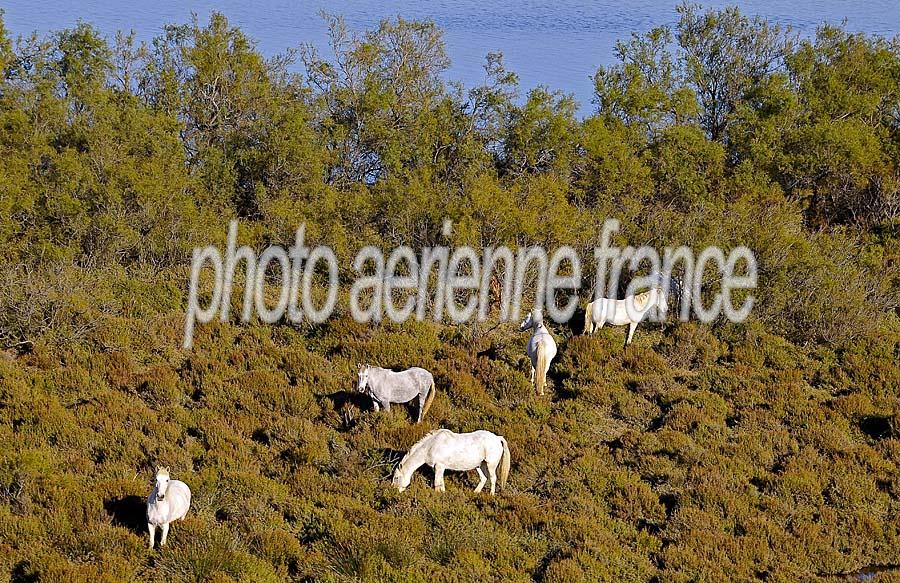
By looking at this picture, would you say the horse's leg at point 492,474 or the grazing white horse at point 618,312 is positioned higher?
the grazing white horse at point 618,312

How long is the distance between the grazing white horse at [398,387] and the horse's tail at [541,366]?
2.46 meters

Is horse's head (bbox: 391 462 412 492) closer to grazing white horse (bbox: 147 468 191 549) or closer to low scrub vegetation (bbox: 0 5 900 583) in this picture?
low scrub vegetation (bbox: 0 5 900 583)

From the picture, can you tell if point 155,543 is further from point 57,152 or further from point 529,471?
point 57,152

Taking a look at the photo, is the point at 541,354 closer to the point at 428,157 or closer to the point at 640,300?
the point at 640,300

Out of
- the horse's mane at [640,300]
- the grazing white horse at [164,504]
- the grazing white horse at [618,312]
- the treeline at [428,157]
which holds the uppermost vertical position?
the treeline at [428,157]

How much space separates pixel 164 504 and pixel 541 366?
763 cm

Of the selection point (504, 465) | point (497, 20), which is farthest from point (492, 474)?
point (497, 20)

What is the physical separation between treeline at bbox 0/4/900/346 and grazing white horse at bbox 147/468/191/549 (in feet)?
25.4

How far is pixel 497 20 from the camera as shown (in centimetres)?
12544

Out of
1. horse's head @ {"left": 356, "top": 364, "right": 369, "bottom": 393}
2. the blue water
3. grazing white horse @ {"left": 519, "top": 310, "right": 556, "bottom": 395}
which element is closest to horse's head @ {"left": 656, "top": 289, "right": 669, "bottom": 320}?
grazing white horse @ {"left": 519, "top": 310, "right": 556, "bottom": 395}

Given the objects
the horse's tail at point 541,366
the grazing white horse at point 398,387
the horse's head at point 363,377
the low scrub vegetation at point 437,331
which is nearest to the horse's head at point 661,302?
the low scrub vegetation at point 437,331

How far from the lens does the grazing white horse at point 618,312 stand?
16.9 metres

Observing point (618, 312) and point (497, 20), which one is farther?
point (497, 20)

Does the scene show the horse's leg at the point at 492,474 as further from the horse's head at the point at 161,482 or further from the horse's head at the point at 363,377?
the horse's head at the point at 161,482
